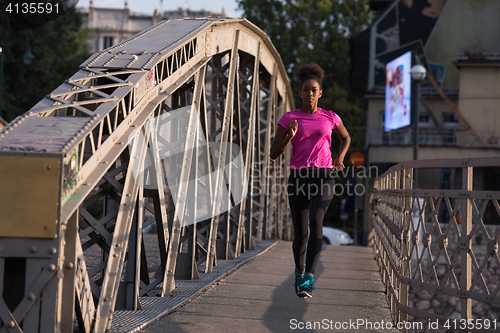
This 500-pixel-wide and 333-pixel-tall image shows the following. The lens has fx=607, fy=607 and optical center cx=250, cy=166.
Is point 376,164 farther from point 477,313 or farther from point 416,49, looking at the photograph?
point 477,313

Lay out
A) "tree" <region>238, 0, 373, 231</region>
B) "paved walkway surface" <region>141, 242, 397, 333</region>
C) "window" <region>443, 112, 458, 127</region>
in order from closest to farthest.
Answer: "paved walkway surface" <region>141, 242, 397, 333</region>
"window" <region>443, 112, 458, 127</region>
"tree" <region>238, 0, 373, 231</region>

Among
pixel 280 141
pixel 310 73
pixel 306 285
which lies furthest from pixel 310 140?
pixel 306 285

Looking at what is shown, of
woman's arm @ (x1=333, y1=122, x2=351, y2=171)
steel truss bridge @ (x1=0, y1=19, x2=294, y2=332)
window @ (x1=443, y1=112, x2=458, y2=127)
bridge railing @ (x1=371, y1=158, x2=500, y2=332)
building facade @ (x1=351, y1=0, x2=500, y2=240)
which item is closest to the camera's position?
steel truss bridge @ (x1=0, y1=19, x2=294, y2=332)

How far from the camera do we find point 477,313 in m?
15.7

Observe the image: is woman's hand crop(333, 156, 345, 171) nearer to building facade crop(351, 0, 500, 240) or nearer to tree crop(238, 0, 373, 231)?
building facade crop(351, 0, 500, 240)

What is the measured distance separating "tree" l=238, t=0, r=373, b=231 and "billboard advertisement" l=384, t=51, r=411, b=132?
12.6 meters

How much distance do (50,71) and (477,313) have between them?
89.8 ft

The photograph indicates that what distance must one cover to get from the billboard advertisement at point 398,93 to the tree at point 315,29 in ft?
41.3

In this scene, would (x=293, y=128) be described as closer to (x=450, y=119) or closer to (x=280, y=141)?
(x=280, y=141)

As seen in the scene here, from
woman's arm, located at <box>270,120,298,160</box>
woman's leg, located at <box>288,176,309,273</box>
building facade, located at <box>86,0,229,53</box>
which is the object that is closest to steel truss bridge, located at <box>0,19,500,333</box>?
woman's leg, located at <box>288,176,309,273</box>

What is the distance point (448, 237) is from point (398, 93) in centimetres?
2752

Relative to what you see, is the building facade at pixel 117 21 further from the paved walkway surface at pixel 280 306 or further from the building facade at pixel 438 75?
the paved walkway surface at pixel 280 306

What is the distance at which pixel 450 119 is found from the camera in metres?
33.2

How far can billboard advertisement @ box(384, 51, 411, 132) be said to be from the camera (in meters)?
29.8
